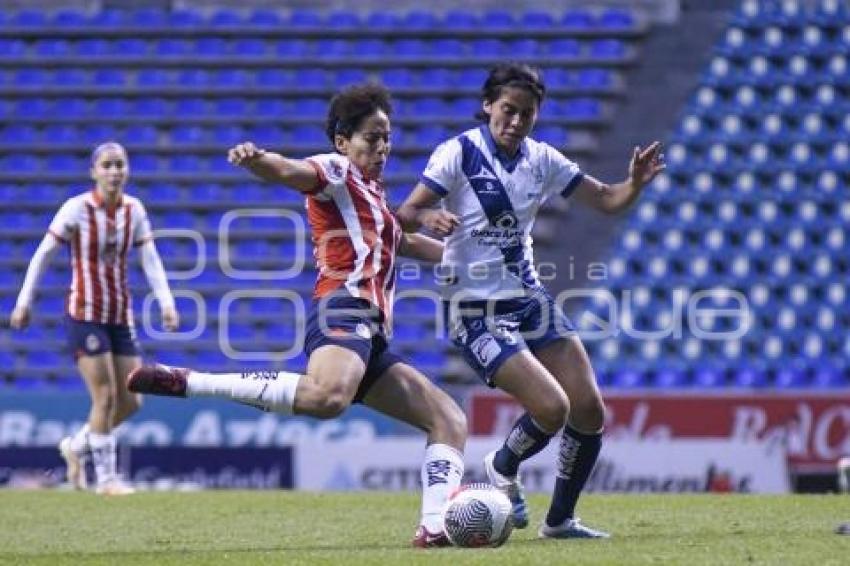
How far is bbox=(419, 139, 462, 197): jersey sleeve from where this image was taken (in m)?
7.74

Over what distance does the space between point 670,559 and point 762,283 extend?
1304 cm

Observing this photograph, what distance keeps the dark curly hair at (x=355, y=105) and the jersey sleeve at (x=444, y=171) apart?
1.18ft

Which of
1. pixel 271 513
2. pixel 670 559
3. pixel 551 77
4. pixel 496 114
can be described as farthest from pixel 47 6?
pixel 670 559

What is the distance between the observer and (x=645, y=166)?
805 cm

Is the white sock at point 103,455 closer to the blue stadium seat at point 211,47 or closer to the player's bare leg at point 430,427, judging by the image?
the player's bare leg at point 430,427

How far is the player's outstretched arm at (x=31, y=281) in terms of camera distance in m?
11.6

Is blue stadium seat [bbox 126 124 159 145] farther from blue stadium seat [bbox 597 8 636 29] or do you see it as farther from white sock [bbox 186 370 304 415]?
white sock [bbox 186 370 304 415]

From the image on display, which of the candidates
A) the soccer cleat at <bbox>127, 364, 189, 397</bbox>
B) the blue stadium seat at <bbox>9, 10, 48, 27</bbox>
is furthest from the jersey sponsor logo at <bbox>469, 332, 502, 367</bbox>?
the blue stadium seat at <bbox>9, 10, 48, 27</bbox>

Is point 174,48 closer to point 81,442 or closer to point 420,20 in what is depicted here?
point 420,20

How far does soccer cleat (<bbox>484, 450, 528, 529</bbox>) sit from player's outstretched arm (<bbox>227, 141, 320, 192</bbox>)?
6.23 feet

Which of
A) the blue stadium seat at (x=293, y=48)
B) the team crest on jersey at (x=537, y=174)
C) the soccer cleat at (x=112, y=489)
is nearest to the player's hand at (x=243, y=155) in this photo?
the team crest on jersey at (x=537, y=174)

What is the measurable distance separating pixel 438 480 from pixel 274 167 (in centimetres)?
161

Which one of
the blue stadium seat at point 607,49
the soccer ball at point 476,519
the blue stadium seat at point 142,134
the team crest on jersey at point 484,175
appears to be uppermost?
the blue stadium seat at point 607,49

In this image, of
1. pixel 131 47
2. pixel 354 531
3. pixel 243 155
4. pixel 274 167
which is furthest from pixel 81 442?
pixel 131 47
